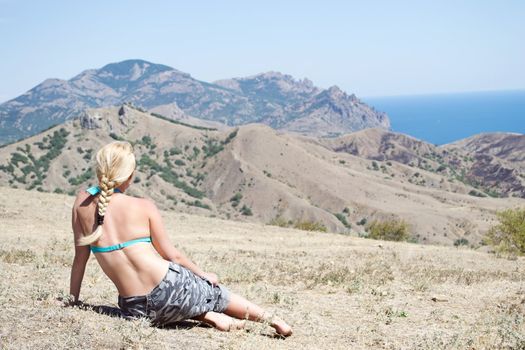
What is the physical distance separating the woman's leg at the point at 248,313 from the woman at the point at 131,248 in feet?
1.29

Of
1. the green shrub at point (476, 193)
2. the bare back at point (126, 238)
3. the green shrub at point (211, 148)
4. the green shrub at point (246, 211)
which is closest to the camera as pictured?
the bare back at point (126, 238)

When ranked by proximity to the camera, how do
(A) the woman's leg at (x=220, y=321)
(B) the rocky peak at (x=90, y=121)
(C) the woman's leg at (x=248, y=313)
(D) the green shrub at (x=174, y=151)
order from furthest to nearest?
(B) the rocky peak at (x=90, y=121), (D) the green shrub at (x=174, y=151), (C) the woman's leg at (x=248, y=313), (A) the woman's leg at (x=220, y=321)

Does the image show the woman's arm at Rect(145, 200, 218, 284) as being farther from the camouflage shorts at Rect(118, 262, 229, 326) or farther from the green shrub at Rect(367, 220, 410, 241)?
the green shrub at Rect(367, 220, 410, 241)

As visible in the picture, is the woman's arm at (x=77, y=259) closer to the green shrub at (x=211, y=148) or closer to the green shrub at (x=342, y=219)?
the green shrub at (x=342, y=219)

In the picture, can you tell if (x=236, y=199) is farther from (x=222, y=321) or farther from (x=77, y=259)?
(x=77, y=259)

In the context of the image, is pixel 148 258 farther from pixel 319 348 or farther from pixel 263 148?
pixel 263 148

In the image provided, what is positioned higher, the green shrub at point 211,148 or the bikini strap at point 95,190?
the bikini strap at point 95,190

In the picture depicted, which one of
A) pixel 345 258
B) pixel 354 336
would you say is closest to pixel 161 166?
pixel 345 258

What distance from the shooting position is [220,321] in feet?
18.4

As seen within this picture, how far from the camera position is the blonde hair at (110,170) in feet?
15.9

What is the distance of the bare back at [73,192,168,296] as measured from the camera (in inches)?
195

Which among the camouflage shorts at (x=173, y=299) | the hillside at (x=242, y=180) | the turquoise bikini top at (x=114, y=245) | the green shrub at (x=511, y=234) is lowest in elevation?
the hillside at (x=242, y=180)

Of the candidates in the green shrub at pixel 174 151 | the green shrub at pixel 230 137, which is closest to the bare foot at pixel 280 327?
the green shrub at pixel 174 151

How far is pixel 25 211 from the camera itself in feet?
67.3
